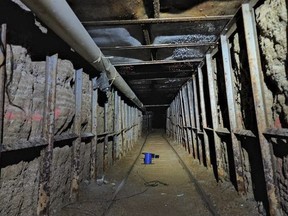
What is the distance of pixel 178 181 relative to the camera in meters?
4.45

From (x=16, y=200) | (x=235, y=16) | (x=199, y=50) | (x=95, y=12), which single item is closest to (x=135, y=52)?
(x=199, y=50)

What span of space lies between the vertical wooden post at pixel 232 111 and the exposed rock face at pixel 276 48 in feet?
3.18

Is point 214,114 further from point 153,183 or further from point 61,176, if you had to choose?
point 61,176

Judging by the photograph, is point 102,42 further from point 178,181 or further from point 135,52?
point 178,181

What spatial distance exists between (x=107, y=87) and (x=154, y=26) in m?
1.60

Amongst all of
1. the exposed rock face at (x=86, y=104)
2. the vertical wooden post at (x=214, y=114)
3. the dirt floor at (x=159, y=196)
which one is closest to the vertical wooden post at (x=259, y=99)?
the dirt floor at (x=159, y=196)

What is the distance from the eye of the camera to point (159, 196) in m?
3.61

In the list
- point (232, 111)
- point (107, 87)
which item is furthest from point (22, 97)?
point (232, 111)

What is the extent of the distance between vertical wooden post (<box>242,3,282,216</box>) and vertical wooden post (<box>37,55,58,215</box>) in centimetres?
225

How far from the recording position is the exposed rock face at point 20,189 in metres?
1.93

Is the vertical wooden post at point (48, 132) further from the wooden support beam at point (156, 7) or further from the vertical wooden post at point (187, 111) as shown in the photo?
the vertical wooden post at point (187, 111)

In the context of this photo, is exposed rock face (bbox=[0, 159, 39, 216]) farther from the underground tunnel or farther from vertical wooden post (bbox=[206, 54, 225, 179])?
vertical wooden post (bbox=[206, 54, 225, 179])

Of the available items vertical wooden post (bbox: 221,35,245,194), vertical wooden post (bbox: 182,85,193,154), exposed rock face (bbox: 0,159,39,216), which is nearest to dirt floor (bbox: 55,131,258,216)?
vertical wooden post (bbox: 221,35,245,194)

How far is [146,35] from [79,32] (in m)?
1.29
